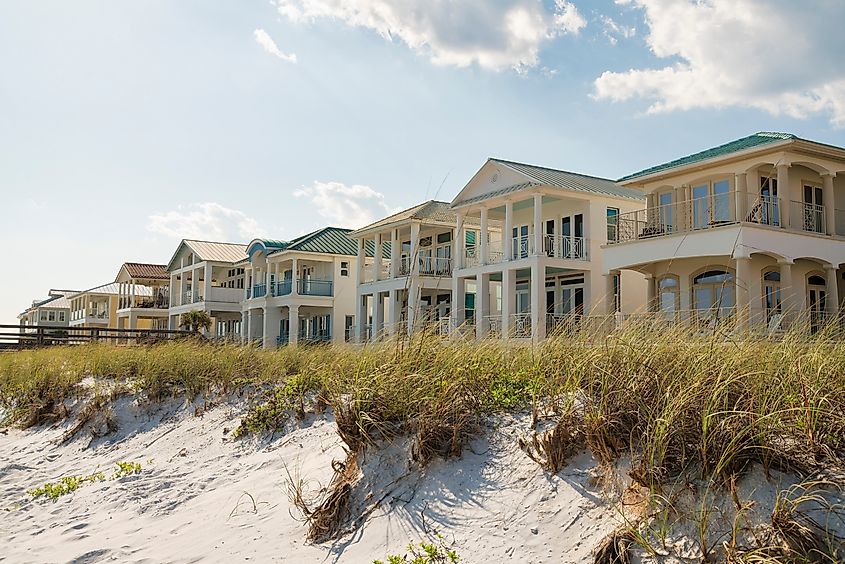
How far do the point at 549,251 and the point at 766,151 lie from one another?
8.19 meters

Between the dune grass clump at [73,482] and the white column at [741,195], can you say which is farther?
the white column at [741,195]

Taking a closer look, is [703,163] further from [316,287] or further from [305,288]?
A: [305,288]

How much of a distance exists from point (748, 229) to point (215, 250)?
3758 centimetres

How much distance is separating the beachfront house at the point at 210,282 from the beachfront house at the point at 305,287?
14.0ft

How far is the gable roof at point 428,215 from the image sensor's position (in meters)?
31.8

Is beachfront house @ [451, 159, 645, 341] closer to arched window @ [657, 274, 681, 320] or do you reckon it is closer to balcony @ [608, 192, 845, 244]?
arched window @ [657, 274, 681, 320]

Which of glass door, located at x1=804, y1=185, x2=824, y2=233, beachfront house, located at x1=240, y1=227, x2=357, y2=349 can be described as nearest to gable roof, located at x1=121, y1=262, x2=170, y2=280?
beachfront house, located at x1=240, y1=227, x2=357, y2=349

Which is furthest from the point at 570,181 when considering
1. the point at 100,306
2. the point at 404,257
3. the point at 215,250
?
the point at 100,306

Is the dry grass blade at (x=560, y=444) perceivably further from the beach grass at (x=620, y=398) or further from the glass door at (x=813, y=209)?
the glass door at (x=813, y=209)

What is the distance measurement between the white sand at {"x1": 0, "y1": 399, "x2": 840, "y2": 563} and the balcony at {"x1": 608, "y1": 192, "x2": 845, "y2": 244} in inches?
569

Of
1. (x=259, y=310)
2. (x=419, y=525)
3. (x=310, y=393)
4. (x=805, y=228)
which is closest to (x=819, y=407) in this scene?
(x=419, y=525)

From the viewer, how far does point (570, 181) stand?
26.8 meters

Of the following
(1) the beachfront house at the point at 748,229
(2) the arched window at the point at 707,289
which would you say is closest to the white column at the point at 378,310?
(1) the beachfront house at the point at 748,229

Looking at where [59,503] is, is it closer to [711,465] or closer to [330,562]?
[330,562]
